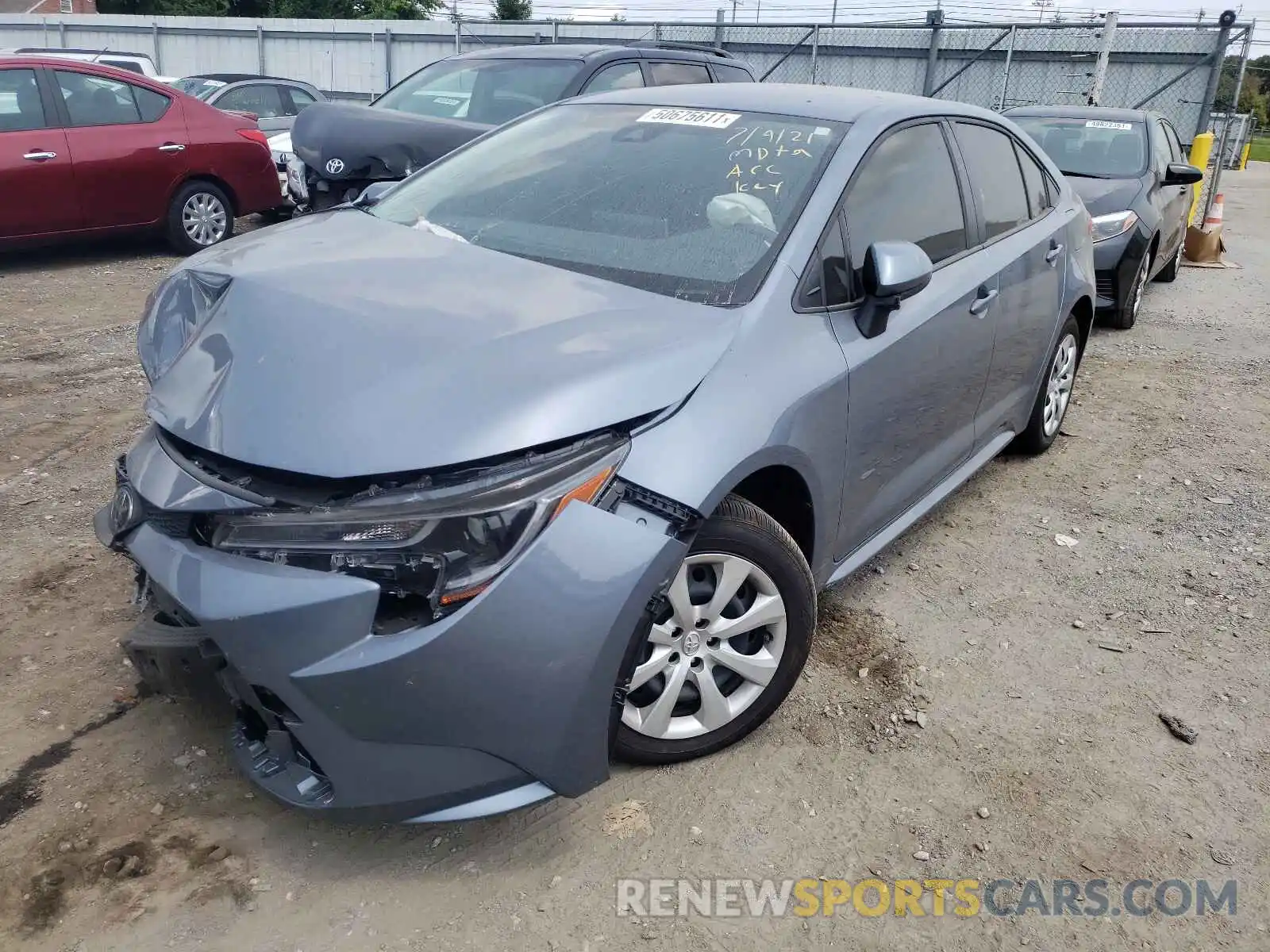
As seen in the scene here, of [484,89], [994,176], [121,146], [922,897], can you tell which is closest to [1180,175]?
[994,176]

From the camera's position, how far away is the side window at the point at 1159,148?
27.3 ft

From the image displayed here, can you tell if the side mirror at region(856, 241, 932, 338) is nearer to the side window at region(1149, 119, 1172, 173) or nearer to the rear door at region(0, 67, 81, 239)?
the side window at region(1149, 119, 1172, 173)

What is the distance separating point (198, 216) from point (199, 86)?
5707 millimetres

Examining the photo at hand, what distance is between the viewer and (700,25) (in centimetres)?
1823

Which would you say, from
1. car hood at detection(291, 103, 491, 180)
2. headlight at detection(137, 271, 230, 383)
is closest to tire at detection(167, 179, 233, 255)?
car hood at detection(291, 103, 491, 180)

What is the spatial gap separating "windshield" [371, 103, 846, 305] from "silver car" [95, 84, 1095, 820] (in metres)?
0.01

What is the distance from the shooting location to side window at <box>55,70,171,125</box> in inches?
317

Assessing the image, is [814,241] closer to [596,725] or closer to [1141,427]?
[596,725]

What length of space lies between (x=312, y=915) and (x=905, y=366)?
223 cm

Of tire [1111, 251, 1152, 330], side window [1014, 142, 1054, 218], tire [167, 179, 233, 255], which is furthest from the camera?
tire [167, 179, 233, 255]

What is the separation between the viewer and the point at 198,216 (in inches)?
351

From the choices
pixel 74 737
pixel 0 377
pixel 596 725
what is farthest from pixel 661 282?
pixel 0 377

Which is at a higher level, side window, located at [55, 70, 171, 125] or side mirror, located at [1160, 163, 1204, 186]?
side window, located at [55, 70, 171, 125]

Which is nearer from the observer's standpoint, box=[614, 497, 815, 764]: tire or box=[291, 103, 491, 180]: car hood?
box=[614, 497, 815, 764]: tire
